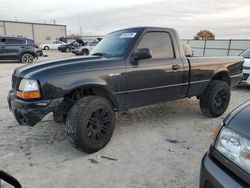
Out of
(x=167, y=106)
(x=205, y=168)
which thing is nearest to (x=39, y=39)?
(x=167, y=106)

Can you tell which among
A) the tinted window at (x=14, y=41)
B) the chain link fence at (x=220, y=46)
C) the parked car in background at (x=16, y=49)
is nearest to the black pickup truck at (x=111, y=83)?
the parked car in background at (x=16, y=49)

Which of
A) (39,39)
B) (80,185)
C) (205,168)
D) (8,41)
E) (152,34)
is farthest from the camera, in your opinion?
(39,39)

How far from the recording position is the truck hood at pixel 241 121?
1633mm

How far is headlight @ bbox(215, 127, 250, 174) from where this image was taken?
1.59 meters

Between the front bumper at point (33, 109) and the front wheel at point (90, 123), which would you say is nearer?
the front bumper at point (33, 109)

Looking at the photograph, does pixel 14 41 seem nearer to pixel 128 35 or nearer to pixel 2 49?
pixel 2 49

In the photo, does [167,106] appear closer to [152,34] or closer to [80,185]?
Result: [152,34]

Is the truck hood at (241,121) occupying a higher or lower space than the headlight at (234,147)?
higher

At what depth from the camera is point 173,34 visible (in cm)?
455

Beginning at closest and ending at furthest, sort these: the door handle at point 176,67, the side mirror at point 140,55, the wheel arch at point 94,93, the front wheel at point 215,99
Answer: the wheel arch at point 94,93 → the side mirror at point 140,55 → the door handle at point 176,67 → the front wheel at point 215,99

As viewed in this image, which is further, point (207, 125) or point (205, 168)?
point (207, 125)

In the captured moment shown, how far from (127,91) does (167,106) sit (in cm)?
238

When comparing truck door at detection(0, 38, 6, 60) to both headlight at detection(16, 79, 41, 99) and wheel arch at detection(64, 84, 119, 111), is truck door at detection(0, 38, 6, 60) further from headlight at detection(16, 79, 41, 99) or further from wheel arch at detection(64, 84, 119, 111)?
headlight at detection(16, 79, 41, 99)

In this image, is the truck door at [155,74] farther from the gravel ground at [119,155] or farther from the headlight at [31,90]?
the headlight at [31,90]
